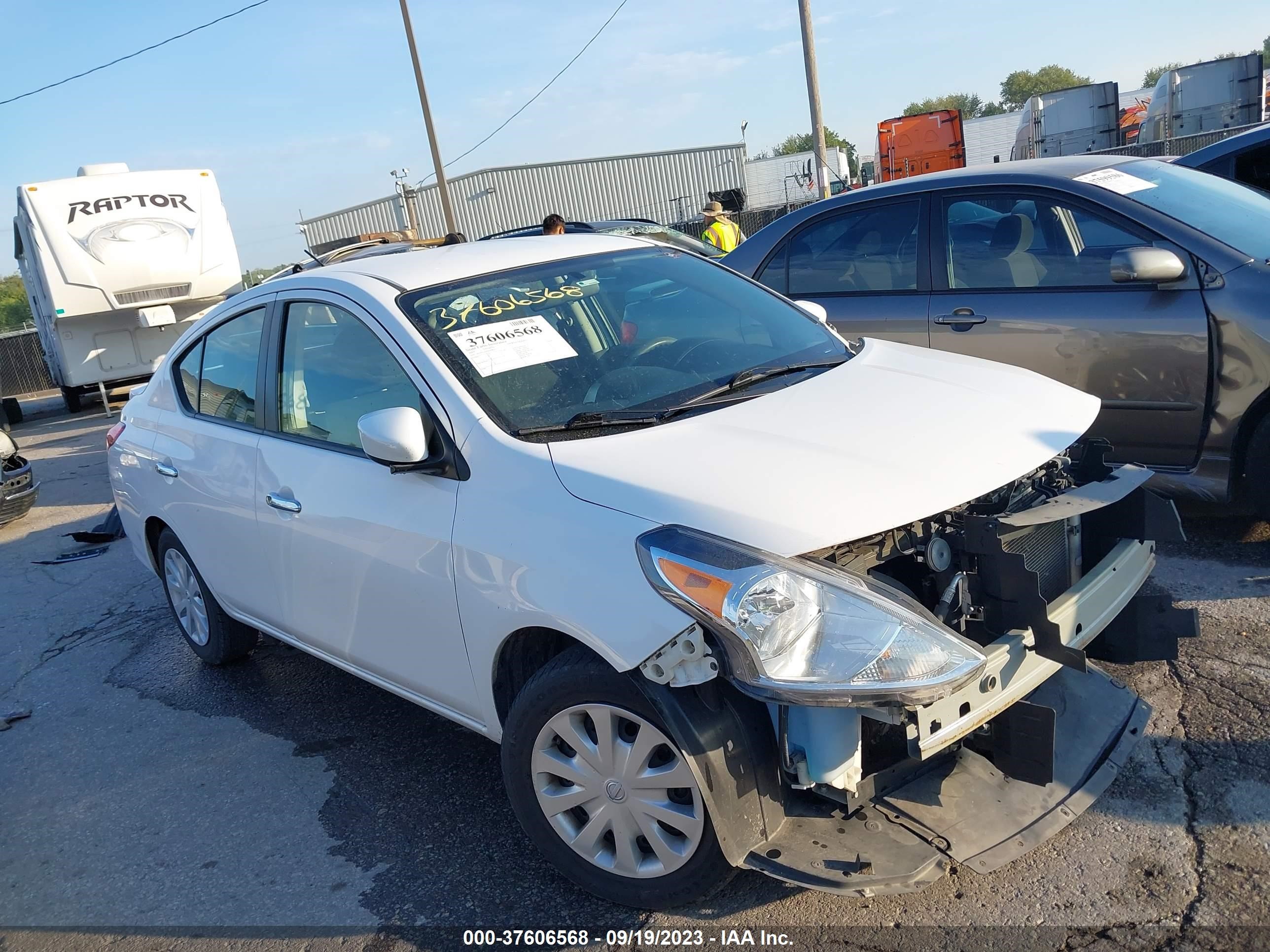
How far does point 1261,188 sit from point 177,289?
14020mm

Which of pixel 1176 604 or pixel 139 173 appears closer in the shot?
pixel 1176 604

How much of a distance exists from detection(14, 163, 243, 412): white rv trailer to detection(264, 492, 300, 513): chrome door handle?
1288cm

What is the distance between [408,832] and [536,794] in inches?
28.3

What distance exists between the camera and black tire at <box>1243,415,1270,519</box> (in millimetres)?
4141

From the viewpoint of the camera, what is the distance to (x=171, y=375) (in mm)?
4715

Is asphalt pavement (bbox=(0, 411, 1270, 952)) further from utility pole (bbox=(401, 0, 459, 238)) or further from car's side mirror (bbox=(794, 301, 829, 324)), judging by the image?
utility pole (bbox=(401, 0, 459, 238))

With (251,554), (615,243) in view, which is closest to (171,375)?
(251,554)

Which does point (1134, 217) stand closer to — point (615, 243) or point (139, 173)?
point (615, 243)

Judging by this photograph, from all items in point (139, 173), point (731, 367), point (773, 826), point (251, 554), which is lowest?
point (773, 826)

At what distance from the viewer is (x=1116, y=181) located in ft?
16.0

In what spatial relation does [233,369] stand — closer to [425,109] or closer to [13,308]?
[425,109]

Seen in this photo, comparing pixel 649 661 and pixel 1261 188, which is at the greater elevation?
pixel 1261 188

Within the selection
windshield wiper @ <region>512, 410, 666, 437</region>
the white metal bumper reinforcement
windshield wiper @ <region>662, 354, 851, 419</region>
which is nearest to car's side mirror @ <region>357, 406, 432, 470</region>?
windshield wiper @ <region>512, 410, 666, 437</region>

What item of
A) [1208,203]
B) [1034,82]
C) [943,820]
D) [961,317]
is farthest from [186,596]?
[1034,82]
